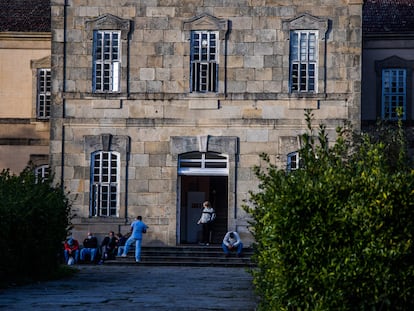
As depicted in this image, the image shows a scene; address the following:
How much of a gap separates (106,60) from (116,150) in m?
2.75

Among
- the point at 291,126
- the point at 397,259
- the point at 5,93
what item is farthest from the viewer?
the point at 5,93

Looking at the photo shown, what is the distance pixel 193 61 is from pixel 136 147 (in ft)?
10.2

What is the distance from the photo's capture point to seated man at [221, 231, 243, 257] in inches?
1280

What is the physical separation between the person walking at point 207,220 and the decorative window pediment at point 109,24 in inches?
227

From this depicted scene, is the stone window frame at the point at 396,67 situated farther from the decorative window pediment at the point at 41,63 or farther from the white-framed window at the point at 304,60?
the decorative window pediment at the point at 41,63

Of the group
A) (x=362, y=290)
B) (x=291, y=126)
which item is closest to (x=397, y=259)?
(x=362, y=290)

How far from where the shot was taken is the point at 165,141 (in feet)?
110

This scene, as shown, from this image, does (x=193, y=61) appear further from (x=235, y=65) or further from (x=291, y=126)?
(x=291, y=126)

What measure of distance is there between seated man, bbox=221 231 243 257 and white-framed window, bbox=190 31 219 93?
4.41 meters

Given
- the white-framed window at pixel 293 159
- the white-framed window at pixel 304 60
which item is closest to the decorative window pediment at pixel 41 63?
the white-framed window at pixel 304 60

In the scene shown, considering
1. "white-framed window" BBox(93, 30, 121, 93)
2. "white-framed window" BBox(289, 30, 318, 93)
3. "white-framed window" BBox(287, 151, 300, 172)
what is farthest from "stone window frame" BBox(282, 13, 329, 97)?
"white-framed window" BBox(93, 30, 121, 93)

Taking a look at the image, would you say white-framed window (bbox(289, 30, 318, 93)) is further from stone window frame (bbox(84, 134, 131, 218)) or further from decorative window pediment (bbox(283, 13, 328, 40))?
stone window frame (bbox(84, 134, 131, 218))

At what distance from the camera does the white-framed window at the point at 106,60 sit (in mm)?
33688

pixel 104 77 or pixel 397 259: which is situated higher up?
pixel 104 77
